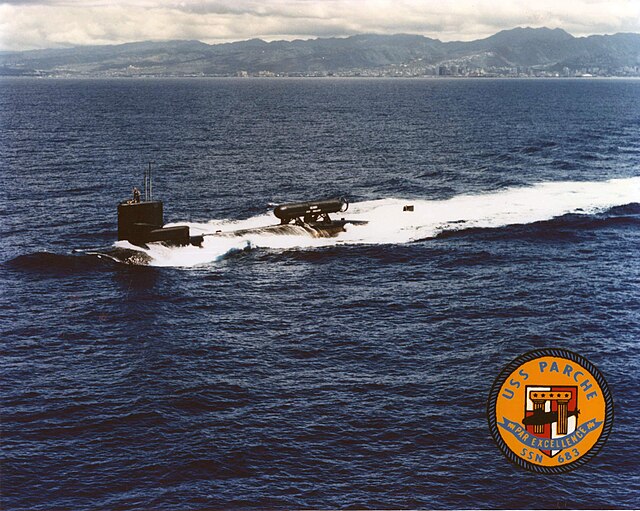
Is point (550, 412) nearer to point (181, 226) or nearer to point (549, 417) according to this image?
point (549, 417)

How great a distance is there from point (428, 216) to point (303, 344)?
50834mm

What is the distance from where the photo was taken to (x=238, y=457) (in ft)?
171

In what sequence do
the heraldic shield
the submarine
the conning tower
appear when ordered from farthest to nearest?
the conning tower
the submarine
the heraldic shield

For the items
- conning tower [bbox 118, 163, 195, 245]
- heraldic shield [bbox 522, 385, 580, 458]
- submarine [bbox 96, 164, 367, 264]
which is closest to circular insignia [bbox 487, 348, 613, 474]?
heraldic shield [bbox 522, 385, 580, 458]

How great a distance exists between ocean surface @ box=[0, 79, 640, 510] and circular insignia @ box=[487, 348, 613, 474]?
502 centimetres

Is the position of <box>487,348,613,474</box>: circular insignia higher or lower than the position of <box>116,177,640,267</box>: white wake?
lower

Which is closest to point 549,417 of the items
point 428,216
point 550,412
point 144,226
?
point 550,412

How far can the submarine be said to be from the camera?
94.6m

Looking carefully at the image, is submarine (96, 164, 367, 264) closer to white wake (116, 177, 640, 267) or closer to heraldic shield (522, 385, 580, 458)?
white wake (116, 177, 640, 267)

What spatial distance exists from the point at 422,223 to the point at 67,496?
238ft

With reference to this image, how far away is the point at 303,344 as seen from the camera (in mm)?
69625

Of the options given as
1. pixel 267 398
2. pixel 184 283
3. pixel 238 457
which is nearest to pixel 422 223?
pixel 184 283

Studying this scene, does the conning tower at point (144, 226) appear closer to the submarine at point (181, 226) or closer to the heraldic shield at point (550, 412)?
the submarine at point (181, 226)

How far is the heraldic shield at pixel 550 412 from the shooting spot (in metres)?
43.0
